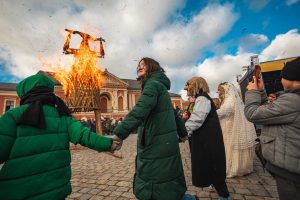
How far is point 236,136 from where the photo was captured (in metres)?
4.00

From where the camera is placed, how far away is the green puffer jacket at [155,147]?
1.79 meters

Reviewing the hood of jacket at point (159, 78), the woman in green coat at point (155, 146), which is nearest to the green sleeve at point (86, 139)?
the woman in green coat at point (155, 146)

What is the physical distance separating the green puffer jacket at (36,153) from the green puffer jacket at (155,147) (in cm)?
Answer: 38

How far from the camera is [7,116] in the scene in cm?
143

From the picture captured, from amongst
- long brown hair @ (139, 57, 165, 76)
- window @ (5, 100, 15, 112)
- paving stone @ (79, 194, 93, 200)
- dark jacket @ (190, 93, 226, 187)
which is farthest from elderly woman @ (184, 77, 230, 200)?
window @ (5, 100, 15, 112)

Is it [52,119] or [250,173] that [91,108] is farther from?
[52,119]

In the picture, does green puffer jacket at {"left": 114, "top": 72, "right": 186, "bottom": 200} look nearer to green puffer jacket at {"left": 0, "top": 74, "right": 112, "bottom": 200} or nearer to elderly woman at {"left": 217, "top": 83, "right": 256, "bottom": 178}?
green puffer jacket at {"left": 0, "top": 74, "right": 112, "bottom": 200}

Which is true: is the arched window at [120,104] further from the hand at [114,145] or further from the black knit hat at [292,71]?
the black knit hat at [292,71]

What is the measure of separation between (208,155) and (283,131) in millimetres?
1274

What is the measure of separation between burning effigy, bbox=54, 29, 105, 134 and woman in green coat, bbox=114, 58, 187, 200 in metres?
6.95

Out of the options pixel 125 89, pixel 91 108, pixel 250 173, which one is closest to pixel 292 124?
pixel 250 173

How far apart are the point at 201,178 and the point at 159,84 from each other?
1.50 metres

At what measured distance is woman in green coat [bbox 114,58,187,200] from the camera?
1.79 m

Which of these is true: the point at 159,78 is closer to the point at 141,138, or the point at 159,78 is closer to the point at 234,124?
the point at 141,138
